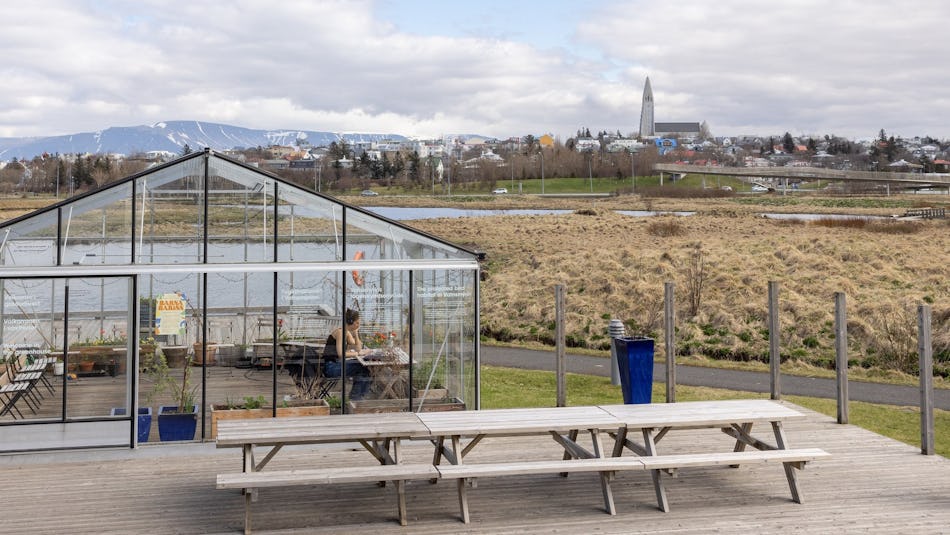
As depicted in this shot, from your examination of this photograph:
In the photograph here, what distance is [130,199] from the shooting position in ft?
35.9

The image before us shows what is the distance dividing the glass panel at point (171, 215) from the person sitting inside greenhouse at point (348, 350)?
6.02 ft

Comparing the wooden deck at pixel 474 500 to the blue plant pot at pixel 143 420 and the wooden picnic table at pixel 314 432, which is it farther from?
the wooden picnic table at pixel 314 432

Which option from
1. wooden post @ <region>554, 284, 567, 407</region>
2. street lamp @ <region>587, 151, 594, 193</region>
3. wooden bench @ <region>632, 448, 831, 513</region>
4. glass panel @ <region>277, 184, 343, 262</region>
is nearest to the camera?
wooden bench @ <region>632, 448, 831, 513</region>

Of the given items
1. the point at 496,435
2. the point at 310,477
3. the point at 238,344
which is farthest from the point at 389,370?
the point at 310,477

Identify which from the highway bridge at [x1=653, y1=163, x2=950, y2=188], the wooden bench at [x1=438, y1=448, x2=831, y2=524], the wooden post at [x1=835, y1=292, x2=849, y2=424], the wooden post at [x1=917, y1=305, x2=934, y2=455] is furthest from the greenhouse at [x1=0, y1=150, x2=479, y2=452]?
the highway bridge at [x1=653, y1=163, x2=950, y2=188]

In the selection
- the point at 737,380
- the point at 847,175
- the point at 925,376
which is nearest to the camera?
the point at 925,376

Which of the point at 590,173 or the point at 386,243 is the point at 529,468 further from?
the point at 590,173

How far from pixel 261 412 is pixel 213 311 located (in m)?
1.32

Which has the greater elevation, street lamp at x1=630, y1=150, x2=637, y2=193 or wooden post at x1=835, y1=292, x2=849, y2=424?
street lamp at x1=630, y1=150, x2=637, y2=193

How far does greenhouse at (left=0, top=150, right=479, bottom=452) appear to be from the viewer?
10531mm

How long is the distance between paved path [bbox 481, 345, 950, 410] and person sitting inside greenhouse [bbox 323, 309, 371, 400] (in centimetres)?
759

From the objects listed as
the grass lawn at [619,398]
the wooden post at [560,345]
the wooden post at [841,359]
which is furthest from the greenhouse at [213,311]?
the wooden post at [841,359]

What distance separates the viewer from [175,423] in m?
10.9

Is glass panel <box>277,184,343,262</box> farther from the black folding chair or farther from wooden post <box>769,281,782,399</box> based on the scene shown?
wooden post <box>769,281,782,399</box>
